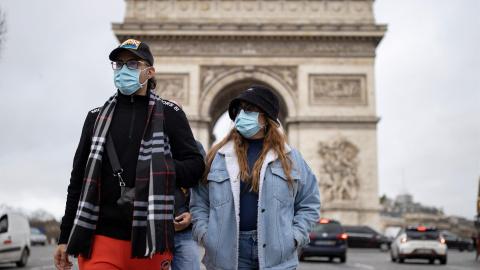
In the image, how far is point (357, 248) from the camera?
26.7m

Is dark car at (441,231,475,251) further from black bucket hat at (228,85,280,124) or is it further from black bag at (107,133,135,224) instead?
black bag at (107,133,135,224)

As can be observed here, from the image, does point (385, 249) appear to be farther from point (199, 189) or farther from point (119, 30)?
point (199, 189)

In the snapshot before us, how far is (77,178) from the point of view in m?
3.55

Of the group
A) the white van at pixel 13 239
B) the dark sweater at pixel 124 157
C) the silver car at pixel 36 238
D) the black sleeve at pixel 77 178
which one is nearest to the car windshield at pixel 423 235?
the white van at pixel 13 239

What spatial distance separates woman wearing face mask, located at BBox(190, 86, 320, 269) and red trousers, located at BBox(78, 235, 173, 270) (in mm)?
423

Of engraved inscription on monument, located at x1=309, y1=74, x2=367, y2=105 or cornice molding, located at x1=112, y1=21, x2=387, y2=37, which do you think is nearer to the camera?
engraved inscription on monument, located at x1=309, y1=74, x2=367, y2=105

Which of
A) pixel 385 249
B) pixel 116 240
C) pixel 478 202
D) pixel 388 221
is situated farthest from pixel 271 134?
pixel 388 221

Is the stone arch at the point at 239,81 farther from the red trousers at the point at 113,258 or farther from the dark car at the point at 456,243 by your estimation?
the red trousers at the point at 113,258

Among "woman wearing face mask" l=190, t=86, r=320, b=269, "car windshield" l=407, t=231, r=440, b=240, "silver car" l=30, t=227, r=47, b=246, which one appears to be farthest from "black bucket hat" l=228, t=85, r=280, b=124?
"silver car" l=30, t=227, r=47, b=246

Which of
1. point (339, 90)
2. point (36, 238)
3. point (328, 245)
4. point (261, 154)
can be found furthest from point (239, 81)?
point (261, 154)

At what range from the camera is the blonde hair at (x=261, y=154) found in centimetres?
365

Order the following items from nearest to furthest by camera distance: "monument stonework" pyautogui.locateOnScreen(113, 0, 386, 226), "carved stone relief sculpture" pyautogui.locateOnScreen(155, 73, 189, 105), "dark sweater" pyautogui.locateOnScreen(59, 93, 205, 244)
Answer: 1. "dark sweater" pyautogui.locateOnScreen(59, 93, 205, 244)
2. "monument stonework" pyautogui.locateOnScreen(113, 0, 386, 226)
3. "carved stone relief sculpture" pyautogui.locateOnScreen(155, 73, 189, 105)

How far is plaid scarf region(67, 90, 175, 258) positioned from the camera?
3219 millimetres

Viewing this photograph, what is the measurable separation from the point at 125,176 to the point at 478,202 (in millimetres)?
19111
